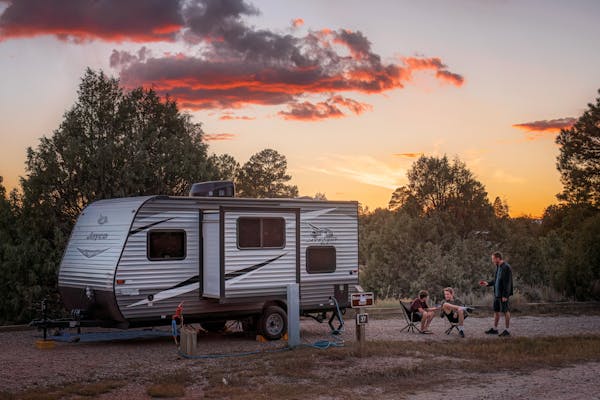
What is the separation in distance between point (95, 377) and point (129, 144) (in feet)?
46.4

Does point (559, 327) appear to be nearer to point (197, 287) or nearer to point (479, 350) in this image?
point (479, 350)

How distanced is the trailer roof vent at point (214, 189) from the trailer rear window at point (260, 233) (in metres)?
1.62

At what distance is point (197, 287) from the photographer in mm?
14547

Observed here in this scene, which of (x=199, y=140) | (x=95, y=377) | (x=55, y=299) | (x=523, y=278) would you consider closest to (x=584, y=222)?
(x=523, y=278)

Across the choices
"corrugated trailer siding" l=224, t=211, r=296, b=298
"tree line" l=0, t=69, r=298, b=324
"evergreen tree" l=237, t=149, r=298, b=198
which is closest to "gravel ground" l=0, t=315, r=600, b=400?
"corrugated trailer siding" l=224, t=211, r=296, b=298

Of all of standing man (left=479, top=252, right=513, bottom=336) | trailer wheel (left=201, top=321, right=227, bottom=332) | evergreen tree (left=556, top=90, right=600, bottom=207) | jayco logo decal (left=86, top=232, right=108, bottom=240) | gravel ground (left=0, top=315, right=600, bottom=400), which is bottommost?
gravel ground (left=0, top=315, right=600, bottom=400)

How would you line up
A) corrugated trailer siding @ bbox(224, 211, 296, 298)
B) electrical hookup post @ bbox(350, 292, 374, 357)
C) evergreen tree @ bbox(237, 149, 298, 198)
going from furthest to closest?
evergreen tree @ bbox(237, 149, 298, 198), corrugated trailer siding @ bbox(224, 211, 296, 298), electrical hookup post @ bbox(350, 292, 374, 357)

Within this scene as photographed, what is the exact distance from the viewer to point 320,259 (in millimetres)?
15875

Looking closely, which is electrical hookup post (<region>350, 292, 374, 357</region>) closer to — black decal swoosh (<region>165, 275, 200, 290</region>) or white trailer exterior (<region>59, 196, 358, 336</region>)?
white trailer exterior (<region>59, 196, 358, 336</region>)

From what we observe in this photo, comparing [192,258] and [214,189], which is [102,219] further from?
[214,189]

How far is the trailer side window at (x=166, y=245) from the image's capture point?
14.0 meters

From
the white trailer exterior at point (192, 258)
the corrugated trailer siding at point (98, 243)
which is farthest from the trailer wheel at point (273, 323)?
the corrugated trailer siding at point (98, 243)

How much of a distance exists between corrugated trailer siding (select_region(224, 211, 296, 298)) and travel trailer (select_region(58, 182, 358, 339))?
2cm

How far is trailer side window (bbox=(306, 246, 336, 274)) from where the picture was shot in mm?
15719
